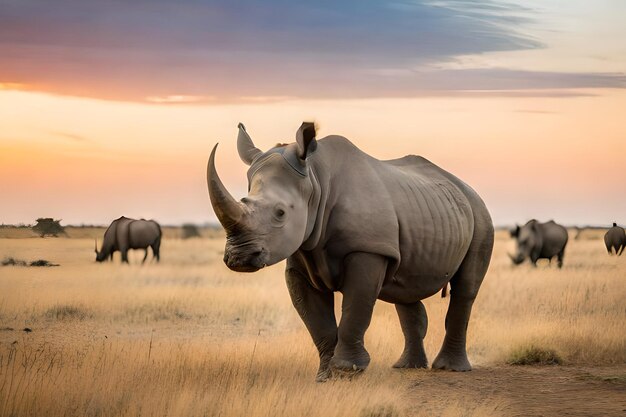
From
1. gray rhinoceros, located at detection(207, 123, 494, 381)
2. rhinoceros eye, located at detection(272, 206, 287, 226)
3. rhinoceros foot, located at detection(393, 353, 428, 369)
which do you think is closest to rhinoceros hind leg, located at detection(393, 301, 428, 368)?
rhinoceros foot, located at detection(393, 353, 428, 369)

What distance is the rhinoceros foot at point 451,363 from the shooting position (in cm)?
1117

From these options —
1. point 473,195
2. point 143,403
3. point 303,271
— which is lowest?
point 143,403

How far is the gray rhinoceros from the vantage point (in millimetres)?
8352

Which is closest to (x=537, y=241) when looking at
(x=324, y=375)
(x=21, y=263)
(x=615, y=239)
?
(x=615, y=239)

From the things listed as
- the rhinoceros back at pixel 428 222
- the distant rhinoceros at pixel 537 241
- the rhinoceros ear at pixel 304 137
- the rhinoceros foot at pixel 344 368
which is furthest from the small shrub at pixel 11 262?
the rhinoceros ear at pixel 304 137

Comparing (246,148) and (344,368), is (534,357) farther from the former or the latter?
(246,148)

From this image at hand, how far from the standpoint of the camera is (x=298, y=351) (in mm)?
11406

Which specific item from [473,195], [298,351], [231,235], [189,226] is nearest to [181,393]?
[231,235]

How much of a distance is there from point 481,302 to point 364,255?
9.32 metres

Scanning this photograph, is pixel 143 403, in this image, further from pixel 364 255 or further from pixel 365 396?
pixel 364 255

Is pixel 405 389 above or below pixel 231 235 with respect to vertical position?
below

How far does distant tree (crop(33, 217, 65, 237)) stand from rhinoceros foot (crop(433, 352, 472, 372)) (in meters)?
43.6

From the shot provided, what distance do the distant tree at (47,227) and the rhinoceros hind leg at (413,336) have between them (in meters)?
43.4

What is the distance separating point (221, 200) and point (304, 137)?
130 cm
